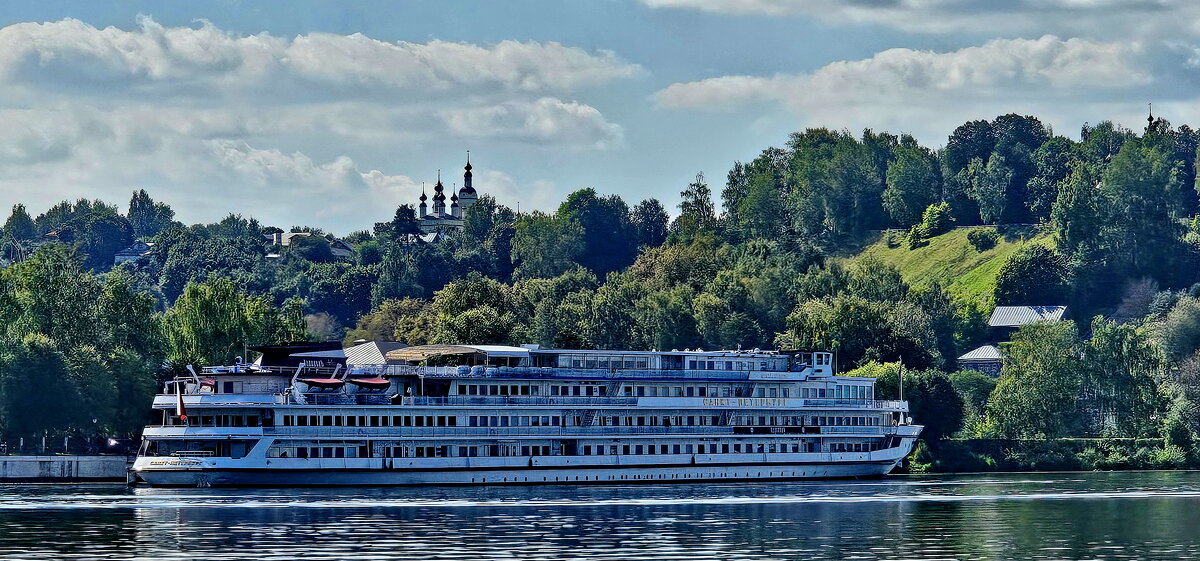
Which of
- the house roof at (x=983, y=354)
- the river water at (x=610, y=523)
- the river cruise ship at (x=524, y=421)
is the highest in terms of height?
the house roof at (x=983, y=354)

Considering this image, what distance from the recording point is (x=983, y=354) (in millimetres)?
190250

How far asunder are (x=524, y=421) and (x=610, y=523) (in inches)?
1221

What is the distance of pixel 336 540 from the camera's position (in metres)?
75.6

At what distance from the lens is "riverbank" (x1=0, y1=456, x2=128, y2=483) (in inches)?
4916

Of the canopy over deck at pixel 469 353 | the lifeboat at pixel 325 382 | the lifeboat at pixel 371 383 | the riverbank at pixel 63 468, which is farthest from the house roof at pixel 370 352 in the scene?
the riverbank at pixel 63 468

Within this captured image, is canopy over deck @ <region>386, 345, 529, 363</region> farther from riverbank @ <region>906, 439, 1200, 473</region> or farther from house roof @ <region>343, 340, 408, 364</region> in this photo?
Result: riverbank @ <region>906, 439, 1200, 473</region>

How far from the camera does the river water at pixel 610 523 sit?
238 ft

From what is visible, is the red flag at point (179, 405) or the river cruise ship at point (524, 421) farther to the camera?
the river cruise ship at point (524, 421)

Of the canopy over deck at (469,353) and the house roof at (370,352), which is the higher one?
Result: the house roof at (370,352)

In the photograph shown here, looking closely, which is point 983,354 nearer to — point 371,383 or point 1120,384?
point 1120,384

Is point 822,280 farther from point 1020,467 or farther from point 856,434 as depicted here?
point 856,434

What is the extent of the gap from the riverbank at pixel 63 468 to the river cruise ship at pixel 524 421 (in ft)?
56.4

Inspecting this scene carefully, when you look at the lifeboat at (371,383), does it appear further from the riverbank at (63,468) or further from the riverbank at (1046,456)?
the riverbank at (1046,456)

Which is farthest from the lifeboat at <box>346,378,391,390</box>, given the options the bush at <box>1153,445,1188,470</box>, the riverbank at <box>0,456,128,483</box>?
the bush at <box>1153,445,1188,470</box>
